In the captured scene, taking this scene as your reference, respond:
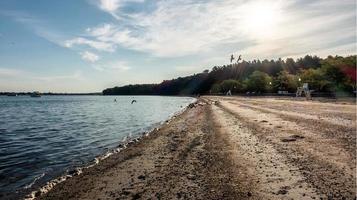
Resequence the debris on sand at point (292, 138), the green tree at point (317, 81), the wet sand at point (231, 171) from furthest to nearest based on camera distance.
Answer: the green tree at point (317, 81)
the debris on sand at point (292, 138)
the wet sand at point (231, 171)

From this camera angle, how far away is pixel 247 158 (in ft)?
49.1

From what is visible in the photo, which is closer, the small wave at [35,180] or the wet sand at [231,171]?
the wet sand at [231,171]

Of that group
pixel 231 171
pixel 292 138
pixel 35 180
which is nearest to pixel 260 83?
pixel 292 138

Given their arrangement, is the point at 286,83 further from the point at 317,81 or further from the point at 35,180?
the point at 35,180

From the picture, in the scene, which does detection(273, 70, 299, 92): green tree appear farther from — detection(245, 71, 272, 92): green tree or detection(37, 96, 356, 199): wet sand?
detection(37, 96, 356, 199): wet sand

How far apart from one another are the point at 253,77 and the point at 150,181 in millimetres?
154978

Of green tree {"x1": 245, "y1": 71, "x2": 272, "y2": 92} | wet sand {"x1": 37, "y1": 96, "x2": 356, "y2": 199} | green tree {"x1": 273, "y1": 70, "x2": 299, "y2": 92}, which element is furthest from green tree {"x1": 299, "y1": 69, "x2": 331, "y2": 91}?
wet sand {"x1": 37, "y1": 96, "x2": 356, "y2": 199}

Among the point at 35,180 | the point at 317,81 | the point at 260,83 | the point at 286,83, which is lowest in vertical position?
the point at 35,180

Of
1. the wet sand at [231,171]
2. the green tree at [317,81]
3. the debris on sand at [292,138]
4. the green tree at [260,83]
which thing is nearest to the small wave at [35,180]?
the wet sand at [231,171]

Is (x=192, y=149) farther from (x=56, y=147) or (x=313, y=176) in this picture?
(x=56, y=147)

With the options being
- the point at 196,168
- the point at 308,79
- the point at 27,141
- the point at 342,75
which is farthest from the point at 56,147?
the point at 308,79

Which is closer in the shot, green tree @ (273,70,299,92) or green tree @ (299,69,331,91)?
green tree @ (299,69,331,91)

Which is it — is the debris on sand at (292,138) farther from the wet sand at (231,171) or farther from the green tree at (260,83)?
the green tree at (260,83)

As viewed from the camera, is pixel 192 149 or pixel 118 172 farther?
pixel 192 149
